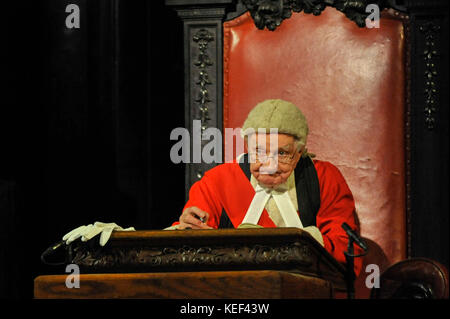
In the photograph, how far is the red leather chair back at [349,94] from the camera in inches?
158

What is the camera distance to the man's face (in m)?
3.56

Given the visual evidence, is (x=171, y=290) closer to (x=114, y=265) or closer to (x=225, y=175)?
(x=114, y=265)

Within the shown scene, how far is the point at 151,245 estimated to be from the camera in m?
2.89

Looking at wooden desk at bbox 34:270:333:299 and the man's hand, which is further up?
the man's hand

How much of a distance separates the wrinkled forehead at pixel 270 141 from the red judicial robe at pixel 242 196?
303 millimetres

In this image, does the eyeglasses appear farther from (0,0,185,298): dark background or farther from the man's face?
(0,0,185,298): dark background

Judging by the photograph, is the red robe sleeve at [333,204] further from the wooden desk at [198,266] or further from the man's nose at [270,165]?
the wooden desk at [198,266]

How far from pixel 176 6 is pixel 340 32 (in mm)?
773

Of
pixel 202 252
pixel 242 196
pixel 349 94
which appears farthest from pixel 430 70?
pixel 202 252

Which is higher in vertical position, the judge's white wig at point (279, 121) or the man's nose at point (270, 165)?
the judge's white wig at point (279, 121)

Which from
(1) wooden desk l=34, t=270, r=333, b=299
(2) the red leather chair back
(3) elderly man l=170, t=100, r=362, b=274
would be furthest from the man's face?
(1) wooden desk l=34, t=270, r=333, b=299

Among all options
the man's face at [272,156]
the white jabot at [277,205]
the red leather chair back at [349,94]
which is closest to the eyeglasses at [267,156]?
the man's face at [272,156]

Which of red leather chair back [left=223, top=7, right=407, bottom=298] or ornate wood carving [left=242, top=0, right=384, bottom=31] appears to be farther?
ornate wood carving [left=242, top=0, right=384, bottom=31]

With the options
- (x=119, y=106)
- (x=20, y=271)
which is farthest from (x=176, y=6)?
(x=20, y=271)
